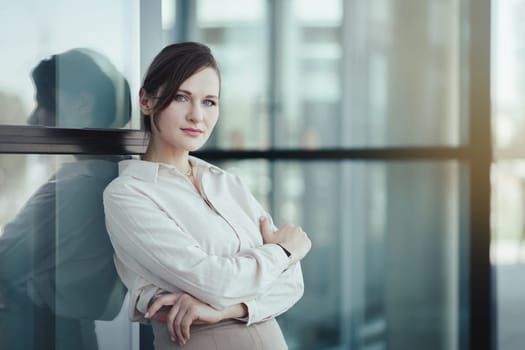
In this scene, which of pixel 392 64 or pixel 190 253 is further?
pixel 392 64

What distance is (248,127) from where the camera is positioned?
3709 millimetres

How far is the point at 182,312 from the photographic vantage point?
1.38 meters

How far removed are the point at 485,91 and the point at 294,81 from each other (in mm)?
1035

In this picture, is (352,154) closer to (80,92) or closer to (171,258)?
(80,92)

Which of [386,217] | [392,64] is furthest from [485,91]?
[386,217]

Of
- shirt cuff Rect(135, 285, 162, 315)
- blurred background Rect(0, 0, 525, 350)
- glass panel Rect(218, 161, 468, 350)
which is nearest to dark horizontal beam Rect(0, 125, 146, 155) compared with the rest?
shirt cuff Rect(135, 285, 162, 315)

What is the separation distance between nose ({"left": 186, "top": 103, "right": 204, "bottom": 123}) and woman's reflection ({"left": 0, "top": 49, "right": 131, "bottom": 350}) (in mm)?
251

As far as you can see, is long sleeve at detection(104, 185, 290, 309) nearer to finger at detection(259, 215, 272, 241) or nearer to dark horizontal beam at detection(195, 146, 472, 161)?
finger at detection(259, 215, 272, 241)

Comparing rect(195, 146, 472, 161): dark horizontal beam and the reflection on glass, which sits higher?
the reflection on glass

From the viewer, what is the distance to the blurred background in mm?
3080

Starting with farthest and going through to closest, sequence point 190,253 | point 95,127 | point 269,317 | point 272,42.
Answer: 1. point 272,42
2. point 95,127
3. point 269,317
4. point 190,253

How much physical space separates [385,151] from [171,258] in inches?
86.3

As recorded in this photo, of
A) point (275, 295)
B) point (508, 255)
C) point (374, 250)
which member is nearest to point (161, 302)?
point (275, 295)

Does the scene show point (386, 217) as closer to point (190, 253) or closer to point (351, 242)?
point (351, 242)
